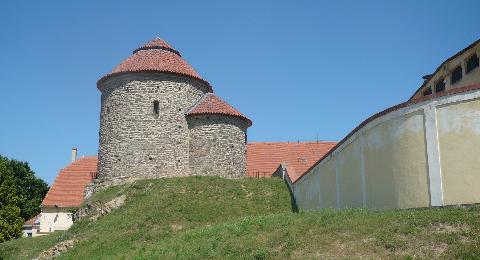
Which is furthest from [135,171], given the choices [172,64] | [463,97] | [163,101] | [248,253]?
[463,97]

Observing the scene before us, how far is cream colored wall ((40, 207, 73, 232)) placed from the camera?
131ft

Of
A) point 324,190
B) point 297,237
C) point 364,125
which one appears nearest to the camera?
point 297,237

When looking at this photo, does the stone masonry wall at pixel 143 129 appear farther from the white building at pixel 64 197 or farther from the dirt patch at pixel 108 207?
the white building at pixel 64 197

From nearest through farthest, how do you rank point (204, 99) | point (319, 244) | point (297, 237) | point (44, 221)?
point (319, 244), point (297, 237), point (204, 99), point (44, 221)

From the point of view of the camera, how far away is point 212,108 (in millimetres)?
30375

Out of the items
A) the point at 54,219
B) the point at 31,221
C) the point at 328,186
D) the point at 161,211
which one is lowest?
the point at 31,221

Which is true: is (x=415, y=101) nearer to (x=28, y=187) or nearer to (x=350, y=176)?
(x=350, y=176)

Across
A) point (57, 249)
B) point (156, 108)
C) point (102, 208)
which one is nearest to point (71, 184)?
point (156, 108)

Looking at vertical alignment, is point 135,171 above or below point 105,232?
above

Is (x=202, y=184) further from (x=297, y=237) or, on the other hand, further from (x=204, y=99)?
(x=297, y=237)

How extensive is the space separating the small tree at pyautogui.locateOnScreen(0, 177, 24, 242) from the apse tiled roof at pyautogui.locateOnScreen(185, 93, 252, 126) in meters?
17.5

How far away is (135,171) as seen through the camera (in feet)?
96.4

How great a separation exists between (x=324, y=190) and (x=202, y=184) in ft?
24.3

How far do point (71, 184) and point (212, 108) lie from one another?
1779 centimetres
